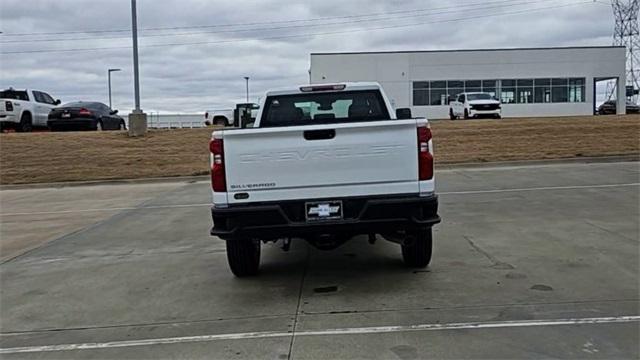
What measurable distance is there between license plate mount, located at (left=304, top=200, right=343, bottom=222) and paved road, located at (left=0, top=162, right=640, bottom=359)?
2.50 ft

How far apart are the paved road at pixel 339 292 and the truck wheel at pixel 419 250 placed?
0.43 ft

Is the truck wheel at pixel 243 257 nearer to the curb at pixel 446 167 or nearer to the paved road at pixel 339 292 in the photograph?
the paved road at pixel 339 292

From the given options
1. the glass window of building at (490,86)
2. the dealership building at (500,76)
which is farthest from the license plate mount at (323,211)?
the glass window of building at (490,86)

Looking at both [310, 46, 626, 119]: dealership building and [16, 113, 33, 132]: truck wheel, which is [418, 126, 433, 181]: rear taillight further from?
[310, 46, 626, 119]: dealership building

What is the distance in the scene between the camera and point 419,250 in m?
7.05

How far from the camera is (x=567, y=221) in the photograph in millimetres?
9734

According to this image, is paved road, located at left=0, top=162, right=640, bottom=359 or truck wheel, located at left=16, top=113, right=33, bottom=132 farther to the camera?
truck wheel, located at left=16, top=113, right=33, bottom=132

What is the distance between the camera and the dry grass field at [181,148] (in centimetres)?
2025

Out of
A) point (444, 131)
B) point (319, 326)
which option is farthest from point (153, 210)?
point (444, 131)

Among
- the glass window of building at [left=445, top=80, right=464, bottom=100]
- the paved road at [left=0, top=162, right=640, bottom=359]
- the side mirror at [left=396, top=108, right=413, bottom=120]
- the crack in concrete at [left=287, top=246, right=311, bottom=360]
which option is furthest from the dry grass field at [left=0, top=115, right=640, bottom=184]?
the glass window of building at [left=445, top=80, right=464, bottom=100]

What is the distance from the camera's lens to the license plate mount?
19.9 ft

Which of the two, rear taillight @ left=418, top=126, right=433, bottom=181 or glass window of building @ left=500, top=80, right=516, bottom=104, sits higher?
glass window of building @ left=500, top=80, right=516, bottom=104

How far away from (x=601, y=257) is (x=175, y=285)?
4.65 metres

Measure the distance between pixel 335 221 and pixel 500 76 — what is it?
52.7 meters
